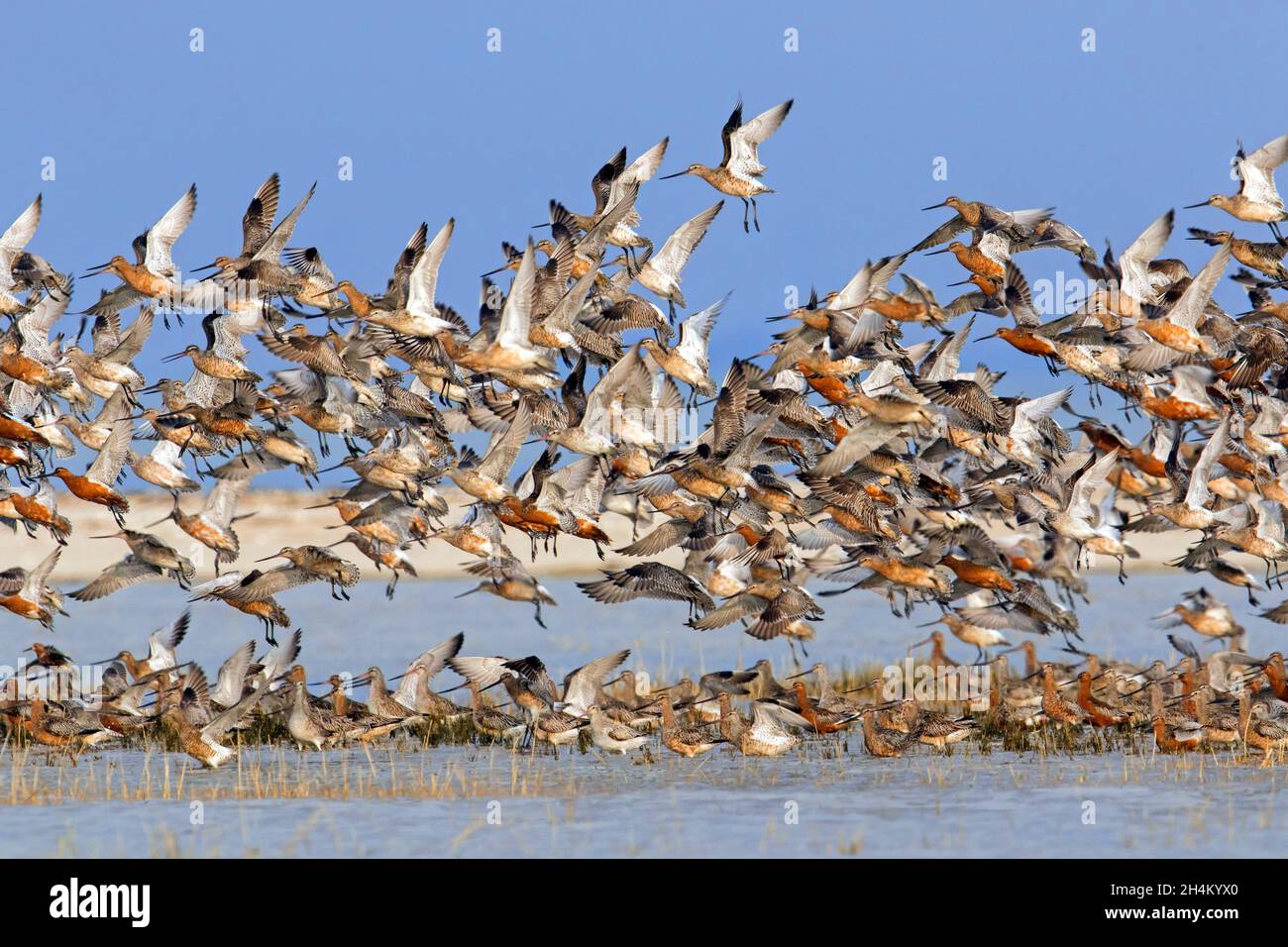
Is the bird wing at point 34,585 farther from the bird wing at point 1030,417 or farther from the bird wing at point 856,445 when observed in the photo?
the bird wing at point 1030,417

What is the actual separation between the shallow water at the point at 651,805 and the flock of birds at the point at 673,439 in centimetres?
58

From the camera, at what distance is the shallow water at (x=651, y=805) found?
13930 millimetres

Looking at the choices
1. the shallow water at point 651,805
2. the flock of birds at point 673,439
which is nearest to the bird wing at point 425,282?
the flock of birds at point 673,439

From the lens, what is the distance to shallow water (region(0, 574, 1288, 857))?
1393cm

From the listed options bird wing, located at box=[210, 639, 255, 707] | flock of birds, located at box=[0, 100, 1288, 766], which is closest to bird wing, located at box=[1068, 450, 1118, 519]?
flock of birds, located at box=[0, 100, 1288, 766]

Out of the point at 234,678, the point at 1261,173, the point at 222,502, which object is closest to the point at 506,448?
the point at 234,678

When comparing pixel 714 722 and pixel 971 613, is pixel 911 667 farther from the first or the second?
pixel 714 722

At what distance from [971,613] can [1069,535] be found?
2.51 metres

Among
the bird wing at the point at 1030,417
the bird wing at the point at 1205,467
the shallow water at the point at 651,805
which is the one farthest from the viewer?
the bird wing at the point at 1030,417

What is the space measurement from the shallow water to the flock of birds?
0.58 metres

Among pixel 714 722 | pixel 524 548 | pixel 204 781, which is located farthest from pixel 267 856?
pixel 524 548

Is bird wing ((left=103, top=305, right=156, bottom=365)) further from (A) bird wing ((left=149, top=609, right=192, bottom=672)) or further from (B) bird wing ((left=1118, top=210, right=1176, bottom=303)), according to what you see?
(B) bird wing ((left=1118, top=210, right=1176, bottom=303))

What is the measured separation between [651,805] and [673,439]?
4950 mm

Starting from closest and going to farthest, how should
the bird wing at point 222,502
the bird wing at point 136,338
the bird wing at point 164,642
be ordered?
the bird wing at point 136,338
the bird wing at point 222,502
the bird wing at point 164,642
